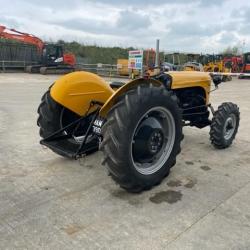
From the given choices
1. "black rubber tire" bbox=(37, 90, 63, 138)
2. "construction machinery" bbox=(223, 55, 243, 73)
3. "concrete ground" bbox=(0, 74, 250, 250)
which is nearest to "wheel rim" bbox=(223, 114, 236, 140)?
"concrete ground" bbox=(0, 74, 250, 250)

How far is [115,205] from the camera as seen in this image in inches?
130

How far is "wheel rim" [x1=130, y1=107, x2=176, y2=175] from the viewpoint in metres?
3.63

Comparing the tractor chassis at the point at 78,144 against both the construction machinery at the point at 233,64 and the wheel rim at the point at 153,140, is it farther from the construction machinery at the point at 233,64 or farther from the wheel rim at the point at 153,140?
the construction machinery at the point at 233,64

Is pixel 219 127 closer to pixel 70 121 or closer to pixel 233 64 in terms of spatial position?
pixel 70 121

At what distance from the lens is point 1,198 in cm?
339

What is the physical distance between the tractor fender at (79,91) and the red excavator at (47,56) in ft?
68.6

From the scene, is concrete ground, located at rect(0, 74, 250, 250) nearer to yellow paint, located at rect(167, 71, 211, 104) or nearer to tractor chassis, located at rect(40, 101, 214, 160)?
tractor chassis, located at rect(40, 101, 214, 160)

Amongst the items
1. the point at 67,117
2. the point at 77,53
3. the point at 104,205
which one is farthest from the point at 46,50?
the point at 104,205

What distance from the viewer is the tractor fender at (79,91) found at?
13.4ft

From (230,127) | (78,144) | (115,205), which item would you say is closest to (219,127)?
(230,127)

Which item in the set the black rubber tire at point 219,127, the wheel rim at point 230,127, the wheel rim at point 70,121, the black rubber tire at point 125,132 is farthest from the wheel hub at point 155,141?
the wheel rim at point 230,127

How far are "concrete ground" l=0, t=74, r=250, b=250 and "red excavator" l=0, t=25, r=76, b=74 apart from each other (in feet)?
68.2

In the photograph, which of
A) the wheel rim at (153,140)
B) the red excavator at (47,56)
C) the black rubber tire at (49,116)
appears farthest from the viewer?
the red excavator at (47,56)

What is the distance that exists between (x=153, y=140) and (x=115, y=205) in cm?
85
